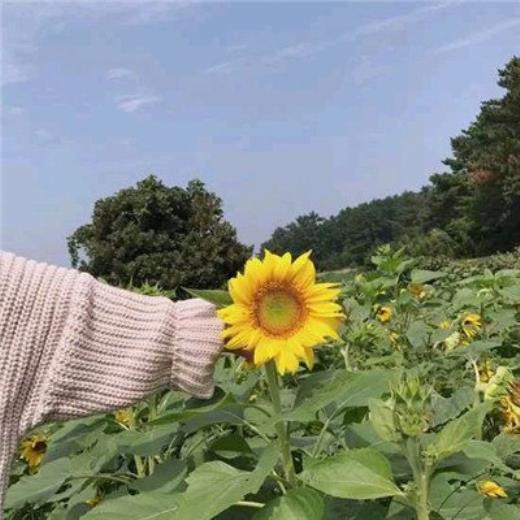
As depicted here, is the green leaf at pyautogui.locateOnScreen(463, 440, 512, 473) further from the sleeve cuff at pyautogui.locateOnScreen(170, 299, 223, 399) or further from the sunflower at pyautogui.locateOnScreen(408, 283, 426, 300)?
the sunflower at pyautogui.locateOnScreen(408, 283, 426, 300)

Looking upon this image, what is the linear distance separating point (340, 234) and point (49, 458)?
126 feet

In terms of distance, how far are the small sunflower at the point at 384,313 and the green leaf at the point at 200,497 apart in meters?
1.18

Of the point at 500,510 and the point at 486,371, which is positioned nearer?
the point at 500,510

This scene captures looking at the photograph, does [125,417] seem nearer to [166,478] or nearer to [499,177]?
[166,478]

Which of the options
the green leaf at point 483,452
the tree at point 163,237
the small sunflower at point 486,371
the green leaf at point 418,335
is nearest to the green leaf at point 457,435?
the green leaf at point 483,452

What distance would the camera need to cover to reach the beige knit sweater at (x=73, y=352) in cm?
123

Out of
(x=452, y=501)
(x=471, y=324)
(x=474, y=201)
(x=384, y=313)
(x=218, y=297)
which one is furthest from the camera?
(x=474, y=201)

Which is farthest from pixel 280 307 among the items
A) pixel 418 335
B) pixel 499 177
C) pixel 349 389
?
pixel 499 177

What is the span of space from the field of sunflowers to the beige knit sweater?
0.19 ft

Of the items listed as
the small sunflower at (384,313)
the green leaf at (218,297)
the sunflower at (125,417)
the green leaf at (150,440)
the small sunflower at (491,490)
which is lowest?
the small sunflower at (491,490)

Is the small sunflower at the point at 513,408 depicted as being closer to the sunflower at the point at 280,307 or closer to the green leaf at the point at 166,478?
the sunflower at the point at 280,307

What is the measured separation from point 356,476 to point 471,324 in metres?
1.08

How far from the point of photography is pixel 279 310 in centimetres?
113

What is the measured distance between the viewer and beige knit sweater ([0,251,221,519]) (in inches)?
48.3
